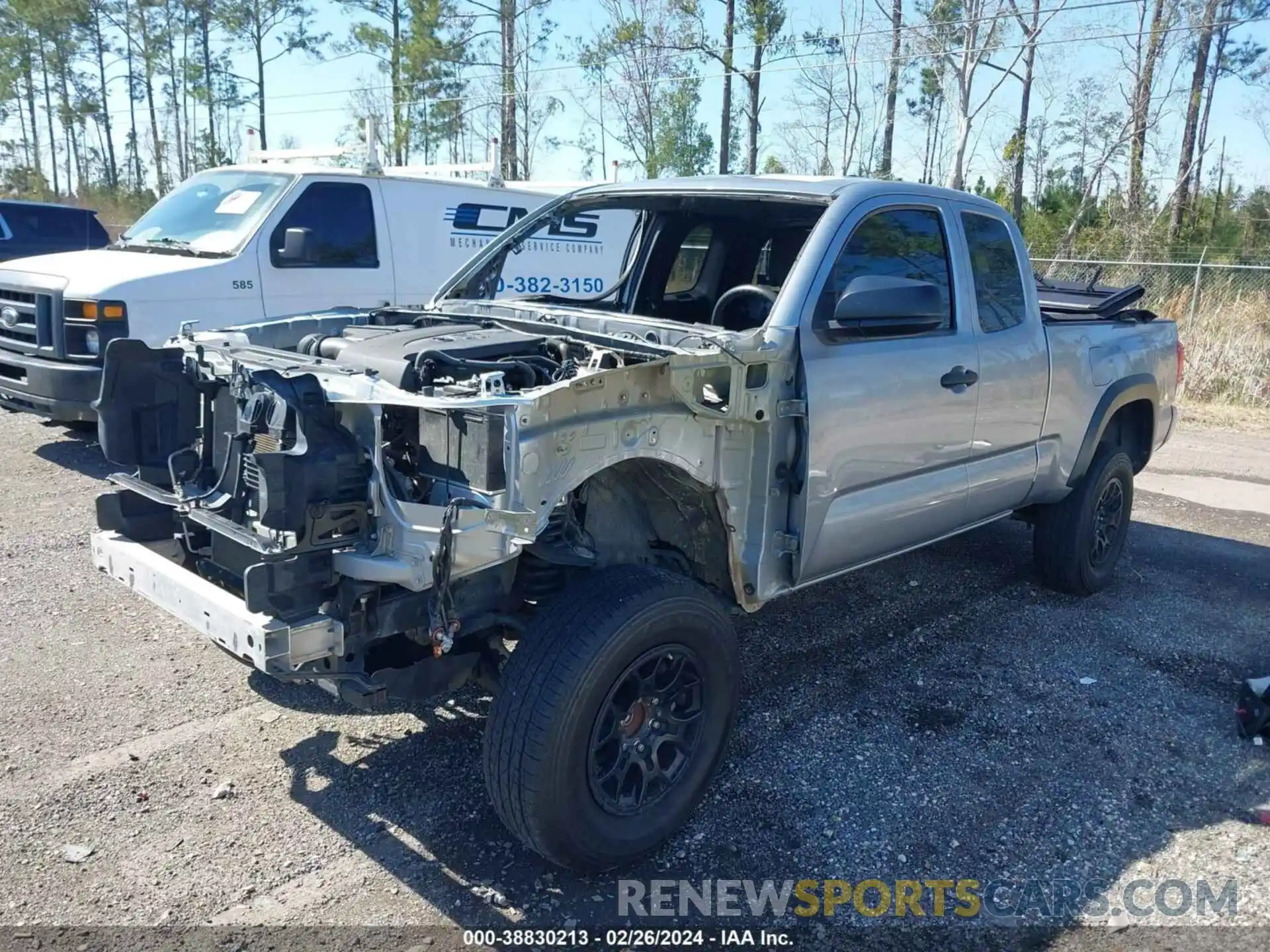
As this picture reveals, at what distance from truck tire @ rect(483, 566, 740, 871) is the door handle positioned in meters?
1.54

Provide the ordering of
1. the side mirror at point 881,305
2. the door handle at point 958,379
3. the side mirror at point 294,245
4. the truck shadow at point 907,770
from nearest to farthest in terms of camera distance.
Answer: the truck shadow at point 907,770 → the side mirror at point 881,305 → the door handle at point 958,379 → the side mirror at point 294,245

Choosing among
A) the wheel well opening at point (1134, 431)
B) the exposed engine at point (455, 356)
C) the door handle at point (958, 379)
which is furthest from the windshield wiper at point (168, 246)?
the wheel well opening at point (1134, 431)

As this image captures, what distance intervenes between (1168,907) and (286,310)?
718 centimetres

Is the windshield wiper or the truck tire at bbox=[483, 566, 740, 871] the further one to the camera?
the windshield wiper

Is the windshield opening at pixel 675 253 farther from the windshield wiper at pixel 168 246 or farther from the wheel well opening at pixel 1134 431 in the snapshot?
the windshield wiper at pixel 168 246

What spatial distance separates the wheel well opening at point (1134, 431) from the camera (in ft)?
18.5

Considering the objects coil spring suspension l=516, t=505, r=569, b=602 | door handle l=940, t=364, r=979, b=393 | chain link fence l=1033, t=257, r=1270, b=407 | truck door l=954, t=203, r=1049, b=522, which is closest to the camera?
coil spring suspension l=516, t=505, r=569, b=602

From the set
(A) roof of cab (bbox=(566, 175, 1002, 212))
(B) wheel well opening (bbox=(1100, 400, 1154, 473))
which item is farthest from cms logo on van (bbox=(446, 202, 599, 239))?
(B) wheel well opening (bbox=(1100, 400, 1154, 473))

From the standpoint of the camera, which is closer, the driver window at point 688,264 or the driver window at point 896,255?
the driver window at point 896,255

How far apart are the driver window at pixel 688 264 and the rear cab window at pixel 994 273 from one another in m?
1.25

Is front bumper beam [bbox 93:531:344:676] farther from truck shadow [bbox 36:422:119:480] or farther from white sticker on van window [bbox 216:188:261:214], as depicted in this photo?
white sticker on van window [bbox 216:188:261:214]

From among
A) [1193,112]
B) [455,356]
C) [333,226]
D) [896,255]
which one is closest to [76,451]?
[333,226]

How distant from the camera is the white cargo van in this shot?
7.02m

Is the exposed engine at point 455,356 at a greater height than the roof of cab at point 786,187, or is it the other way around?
the roof of cab at point 786,187
